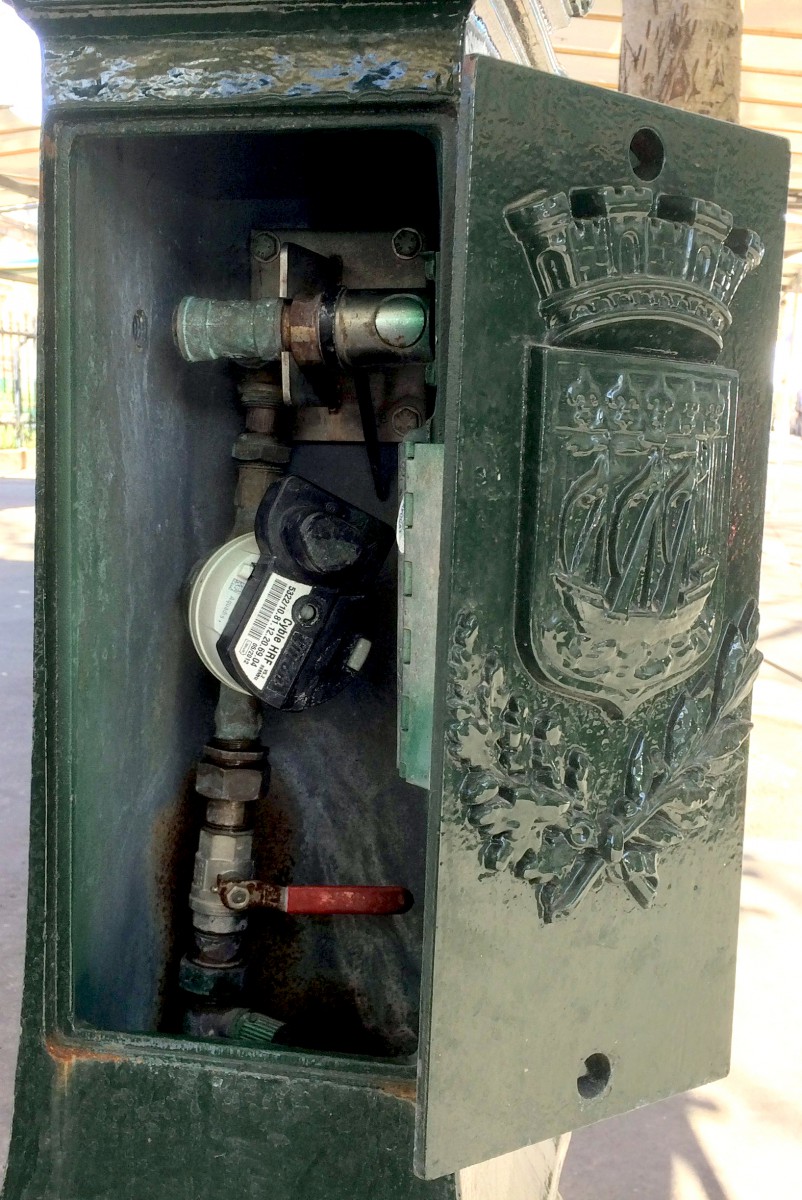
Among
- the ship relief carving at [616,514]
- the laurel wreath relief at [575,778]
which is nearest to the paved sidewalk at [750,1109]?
the laurel wreath relief at [575,778]

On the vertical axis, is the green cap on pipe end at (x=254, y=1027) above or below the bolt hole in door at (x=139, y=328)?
below

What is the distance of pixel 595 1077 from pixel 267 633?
43 centimetres

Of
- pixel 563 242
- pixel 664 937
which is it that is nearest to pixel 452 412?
pixel 563 242

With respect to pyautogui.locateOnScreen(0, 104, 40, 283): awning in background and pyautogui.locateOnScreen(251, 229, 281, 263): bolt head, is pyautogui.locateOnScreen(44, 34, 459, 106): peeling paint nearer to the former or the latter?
pyautogui.locateOnScreen(251, 229, 281, 263): bolt head

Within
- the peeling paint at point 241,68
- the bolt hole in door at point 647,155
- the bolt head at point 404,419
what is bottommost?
the bolt head at point 404,419

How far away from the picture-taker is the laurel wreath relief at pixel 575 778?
0.60 m

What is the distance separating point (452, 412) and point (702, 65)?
Result: 73cm

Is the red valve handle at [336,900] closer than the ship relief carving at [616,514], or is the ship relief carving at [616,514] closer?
the ship relief carving at [616,514]

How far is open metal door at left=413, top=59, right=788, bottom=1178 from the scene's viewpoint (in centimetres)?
58

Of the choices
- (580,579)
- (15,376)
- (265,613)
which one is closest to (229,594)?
(265,613)

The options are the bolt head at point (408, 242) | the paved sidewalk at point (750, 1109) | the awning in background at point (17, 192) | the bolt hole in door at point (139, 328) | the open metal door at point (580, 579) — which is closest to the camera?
the open metal door at point (580, 579)

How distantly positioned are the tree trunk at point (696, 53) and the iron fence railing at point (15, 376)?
25.7 feet

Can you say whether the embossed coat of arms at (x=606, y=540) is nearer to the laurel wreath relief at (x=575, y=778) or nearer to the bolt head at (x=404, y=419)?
the laurel wreath relief at (x=575, y=778)

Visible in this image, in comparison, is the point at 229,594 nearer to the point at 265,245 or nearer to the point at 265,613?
the point at 265,613
